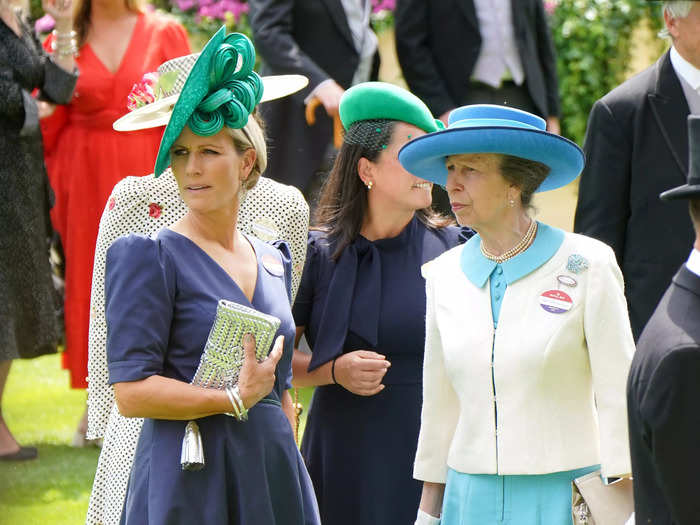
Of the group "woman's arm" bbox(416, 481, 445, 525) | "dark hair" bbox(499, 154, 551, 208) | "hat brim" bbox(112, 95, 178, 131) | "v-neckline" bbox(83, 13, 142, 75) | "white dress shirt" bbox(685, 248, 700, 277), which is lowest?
"woman's arm" bbox(416, 481, 445, 525)

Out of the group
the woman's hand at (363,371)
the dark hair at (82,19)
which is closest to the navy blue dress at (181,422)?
the woman's hand at (363,371)

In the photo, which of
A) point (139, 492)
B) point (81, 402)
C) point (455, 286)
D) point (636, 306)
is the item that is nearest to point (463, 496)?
point (455, 286)

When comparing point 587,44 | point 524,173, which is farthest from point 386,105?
point 587,44

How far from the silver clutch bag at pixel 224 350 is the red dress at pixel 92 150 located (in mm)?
3348

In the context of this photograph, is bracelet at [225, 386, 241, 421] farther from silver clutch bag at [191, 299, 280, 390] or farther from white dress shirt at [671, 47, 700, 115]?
white dress shirt at [671, 47, 700, 115]

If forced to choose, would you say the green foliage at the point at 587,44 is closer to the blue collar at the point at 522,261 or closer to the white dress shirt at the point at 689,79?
the white dress shirt at the point at 689,79

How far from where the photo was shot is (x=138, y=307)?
10.7 ft

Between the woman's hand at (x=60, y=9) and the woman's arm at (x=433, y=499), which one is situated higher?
the woman's hand at (x=60, y=9)

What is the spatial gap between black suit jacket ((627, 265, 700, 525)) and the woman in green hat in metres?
1.80

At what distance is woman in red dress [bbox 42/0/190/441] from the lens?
6.52m

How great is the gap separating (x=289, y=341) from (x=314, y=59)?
11.3 ft

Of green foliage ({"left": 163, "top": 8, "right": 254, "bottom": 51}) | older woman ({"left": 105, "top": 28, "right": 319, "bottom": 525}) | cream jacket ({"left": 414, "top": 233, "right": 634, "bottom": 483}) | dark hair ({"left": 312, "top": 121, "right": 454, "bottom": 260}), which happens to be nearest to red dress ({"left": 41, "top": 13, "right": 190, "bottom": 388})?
green foliage ({"left": 163, "top": 8, "right": 254, "bottom": 51})

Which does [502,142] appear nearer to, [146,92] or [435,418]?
[435,418]

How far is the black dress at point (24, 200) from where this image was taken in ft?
19.6
